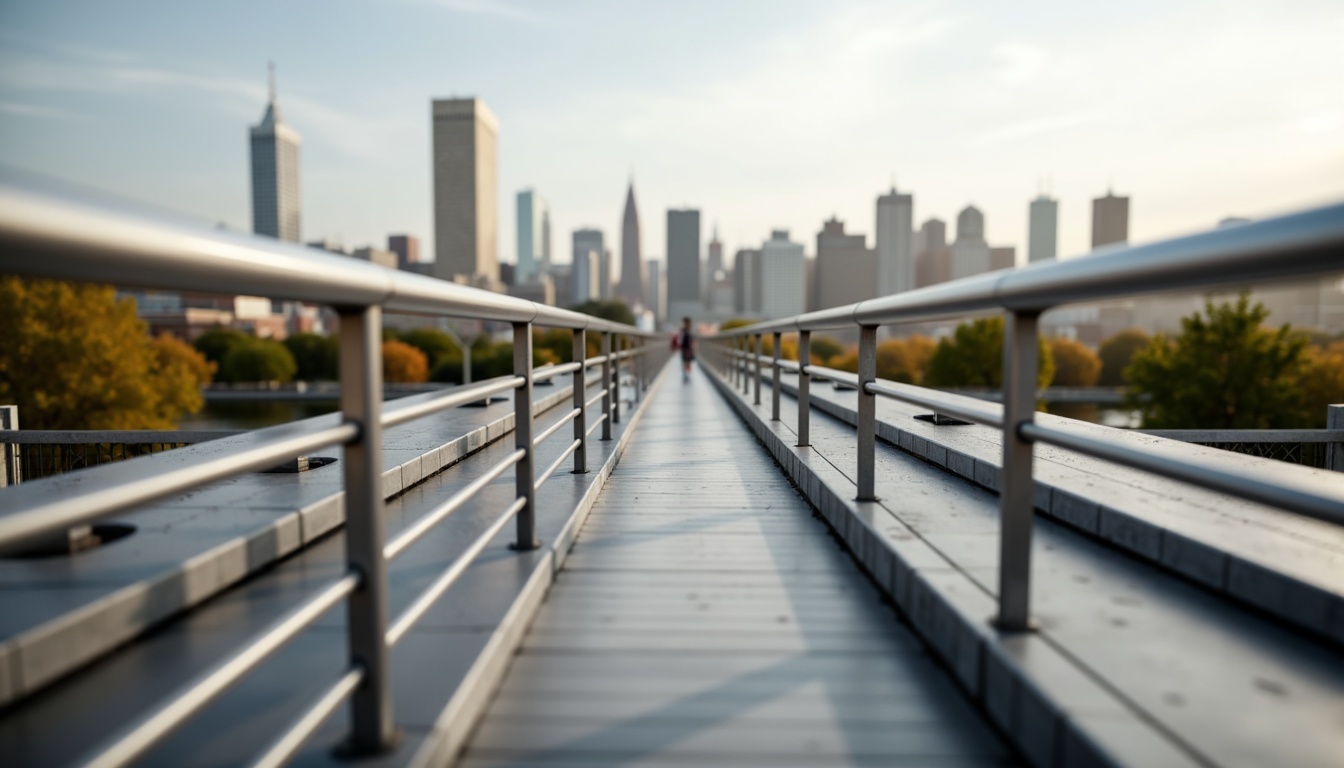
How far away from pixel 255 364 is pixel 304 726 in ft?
325

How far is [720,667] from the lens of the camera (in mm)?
2385

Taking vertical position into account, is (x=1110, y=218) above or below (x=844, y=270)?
above

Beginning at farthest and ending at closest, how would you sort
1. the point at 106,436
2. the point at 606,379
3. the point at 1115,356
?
the point at 1115,356 < the point at 106,436 < the point at 606,379

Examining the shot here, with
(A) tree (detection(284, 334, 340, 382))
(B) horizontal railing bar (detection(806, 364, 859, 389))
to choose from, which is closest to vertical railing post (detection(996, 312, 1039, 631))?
(B) horizontal railing bar (detection(806, 364, 859, 389))

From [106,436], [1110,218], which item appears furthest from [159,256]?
[1110,218]

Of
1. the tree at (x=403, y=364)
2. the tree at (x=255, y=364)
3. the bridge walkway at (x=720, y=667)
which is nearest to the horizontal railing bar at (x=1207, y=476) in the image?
the bridge walkway at (x=720, y=667)

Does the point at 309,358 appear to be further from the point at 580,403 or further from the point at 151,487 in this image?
the point at 151,487

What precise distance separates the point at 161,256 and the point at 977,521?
3.26 meters

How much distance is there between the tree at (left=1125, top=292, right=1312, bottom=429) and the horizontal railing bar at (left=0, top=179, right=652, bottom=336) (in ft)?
123

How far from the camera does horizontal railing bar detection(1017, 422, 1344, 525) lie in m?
1.40

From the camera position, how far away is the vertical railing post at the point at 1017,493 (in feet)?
7.19

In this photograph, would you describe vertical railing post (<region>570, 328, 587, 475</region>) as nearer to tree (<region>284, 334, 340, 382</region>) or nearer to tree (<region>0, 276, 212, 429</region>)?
tree (<region>0, 276, 212, 429</region>)

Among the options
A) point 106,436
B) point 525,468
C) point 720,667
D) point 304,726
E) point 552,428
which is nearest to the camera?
point 304,726

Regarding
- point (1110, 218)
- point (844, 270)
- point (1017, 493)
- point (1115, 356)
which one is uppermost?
point (1110, 218)
